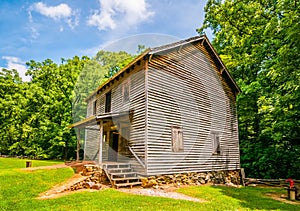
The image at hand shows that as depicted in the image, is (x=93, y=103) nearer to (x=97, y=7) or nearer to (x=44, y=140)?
(x=97, y=7)

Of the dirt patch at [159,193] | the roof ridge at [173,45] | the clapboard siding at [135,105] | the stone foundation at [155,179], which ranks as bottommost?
the dirt patch at [159,193]

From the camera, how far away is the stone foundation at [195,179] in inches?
387

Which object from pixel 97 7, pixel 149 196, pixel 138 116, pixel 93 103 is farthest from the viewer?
pixel 93 103

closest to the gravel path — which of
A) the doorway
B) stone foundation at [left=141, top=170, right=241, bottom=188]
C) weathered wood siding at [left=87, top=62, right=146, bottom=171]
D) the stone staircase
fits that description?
the stone staircase

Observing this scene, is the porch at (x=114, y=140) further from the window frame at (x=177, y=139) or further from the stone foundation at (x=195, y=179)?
the window frame at (x=177, y=139)

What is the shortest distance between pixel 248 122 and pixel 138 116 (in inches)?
508

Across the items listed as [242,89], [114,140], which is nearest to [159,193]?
[114,140]

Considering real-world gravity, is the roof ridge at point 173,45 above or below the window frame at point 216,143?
above

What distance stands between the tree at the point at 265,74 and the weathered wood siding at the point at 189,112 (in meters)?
2.69

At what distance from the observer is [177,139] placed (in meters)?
11.1

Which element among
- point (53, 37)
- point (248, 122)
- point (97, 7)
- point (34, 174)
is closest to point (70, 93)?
point (53, 37)

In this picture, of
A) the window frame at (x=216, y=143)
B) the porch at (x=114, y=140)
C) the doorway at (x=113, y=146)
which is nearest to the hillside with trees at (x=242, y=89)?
the window frame at (x=216, y=143)

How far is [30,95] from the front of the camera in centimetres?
2667

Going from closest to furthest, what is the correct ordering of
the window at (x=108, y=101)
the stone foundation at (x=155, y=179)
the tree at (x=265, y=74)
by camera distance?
the stone foundation at (x=155, y=179)
the tree at (x=265, y=74)
the window at (x=108, y=101)
